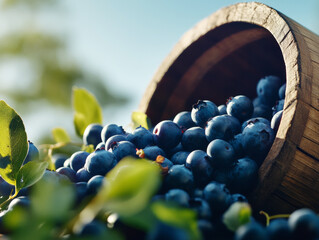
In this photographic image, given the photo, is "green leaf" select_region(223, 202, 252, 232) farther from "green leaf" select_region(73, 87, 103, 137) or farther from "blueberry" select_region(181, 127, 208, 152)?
"green leaf" select_region(73, 87, 103, 137)

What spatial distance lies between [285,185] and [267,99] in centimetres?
39

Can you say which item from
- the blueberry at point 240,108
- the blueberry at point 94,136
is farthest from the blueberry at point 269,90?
the blueberry at point 94,136

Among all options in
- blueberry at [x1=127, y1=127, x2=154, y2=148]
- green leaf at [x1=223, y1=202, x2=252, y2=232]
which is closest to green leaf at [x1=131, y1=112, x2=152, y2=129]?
blueberry at [x1=127, y1=127, x2=154, y2=148]

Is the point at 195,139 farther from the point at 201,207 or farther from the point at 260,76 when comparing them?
the point at 260,76

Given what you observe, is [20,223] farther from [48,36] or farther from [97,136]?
[48,36]

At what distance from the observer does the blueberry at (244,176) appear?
66 centimetres

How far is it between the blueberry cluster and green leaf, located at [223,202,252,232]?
0.03 ft

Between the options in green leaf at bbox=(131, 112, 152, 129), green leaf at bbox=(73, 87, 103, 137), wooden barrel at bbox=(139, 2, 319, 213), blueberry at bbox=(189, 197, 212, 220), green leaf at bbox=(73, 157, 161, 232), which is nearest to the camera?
green leaf at bbox=(73, 157, 161, 232)

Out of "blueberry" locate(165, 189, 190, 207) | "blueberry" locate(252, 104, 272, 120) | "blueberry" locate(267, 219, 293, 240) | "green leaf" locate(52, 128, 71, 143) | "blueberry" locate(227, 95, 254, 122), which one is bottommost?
"green leaf" locate(52, 128, 71, 143)

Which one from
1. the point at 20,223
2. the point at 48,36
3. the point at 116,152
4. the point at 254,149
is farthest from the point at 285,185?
the point at 48,36

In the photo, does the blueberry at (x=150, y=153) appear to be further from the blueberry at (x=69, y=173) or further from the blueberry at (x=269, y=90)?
the blueberry at (x=269, y=90)

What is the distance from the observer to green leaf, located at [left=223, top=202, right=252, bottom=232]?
1.51 ft

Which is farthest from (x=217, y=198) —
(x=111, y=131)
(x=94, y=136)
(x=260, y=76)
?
(x=260, y=76)

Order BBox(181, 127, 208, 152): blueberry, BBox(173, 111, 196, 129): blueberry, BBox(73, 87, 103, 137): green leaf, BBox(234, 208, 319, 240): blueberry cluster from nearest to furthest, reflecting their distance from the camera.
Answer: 1. BBox(234, 208, 319, 240): blueberry cluster
2. BBox(181, 127, 208, 152): blueberry
3. BBox(173, 111, 196, 129): blueberry
4. BBox(73, 87, 103, 137): green leaf
